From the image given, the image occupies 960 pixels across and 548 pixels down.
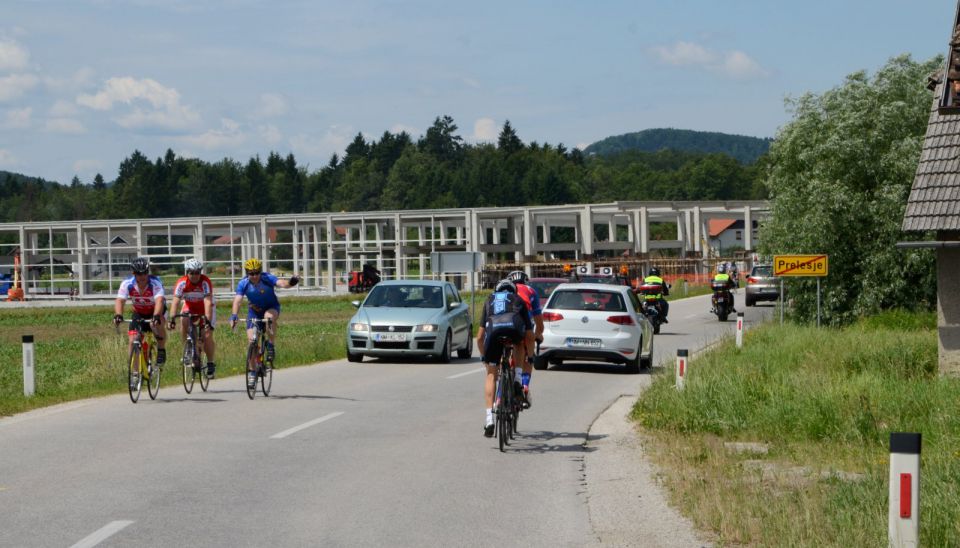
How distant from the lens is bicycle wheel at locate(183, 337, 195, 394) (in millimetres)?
16984

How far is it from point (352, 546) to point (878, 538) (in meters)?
3.10

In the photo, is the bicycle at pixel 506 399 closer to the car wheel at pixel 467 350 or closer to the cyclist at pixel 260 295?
the cyclist at pixel 260 295

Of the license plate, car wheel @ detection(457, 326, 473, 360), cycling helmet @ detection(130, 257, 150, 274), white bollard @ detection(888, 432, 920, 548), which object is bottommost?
car wheel @ detection(457, 326, 473, 360)

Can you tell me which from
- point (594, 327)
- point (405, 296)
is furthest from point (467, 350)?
point (594, 327)

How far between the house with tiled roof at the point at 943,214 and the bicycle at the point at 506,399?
1014 cm

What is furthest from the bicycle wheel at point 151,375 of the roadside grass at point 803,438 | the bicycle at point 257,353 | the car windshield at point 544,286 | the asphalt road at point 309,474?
the car windshield at point 544,286

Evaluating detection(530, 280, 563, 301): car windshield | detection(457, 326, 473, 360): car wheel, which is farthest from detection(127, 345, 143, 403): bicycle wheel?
detection(530, 280, 563, 301): car windshield

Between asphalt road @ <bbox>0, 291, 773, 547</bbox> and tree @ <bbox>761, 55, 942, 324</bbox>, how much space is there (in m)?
16.9

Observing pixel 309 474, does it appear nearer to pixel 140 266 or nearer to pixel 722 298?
pixel 140 266

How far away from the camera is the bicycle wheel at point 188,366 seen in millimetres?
16984

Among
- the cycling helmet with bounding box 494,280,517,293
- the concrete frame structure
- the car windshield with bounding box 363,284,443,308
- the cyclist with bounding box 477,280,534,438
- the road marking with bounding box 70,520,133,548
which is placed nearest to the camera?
the road marking with bounding box 70,520,133,548

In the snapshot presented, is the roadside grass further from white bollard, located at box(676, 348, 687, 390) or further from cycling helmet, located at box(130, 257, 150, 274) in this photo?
cycling helmet, located at box(130, 257, 150, 274)

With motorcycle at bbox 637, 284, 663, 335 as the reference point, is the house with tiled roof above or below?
above

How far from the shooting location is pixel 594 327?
2227cm
